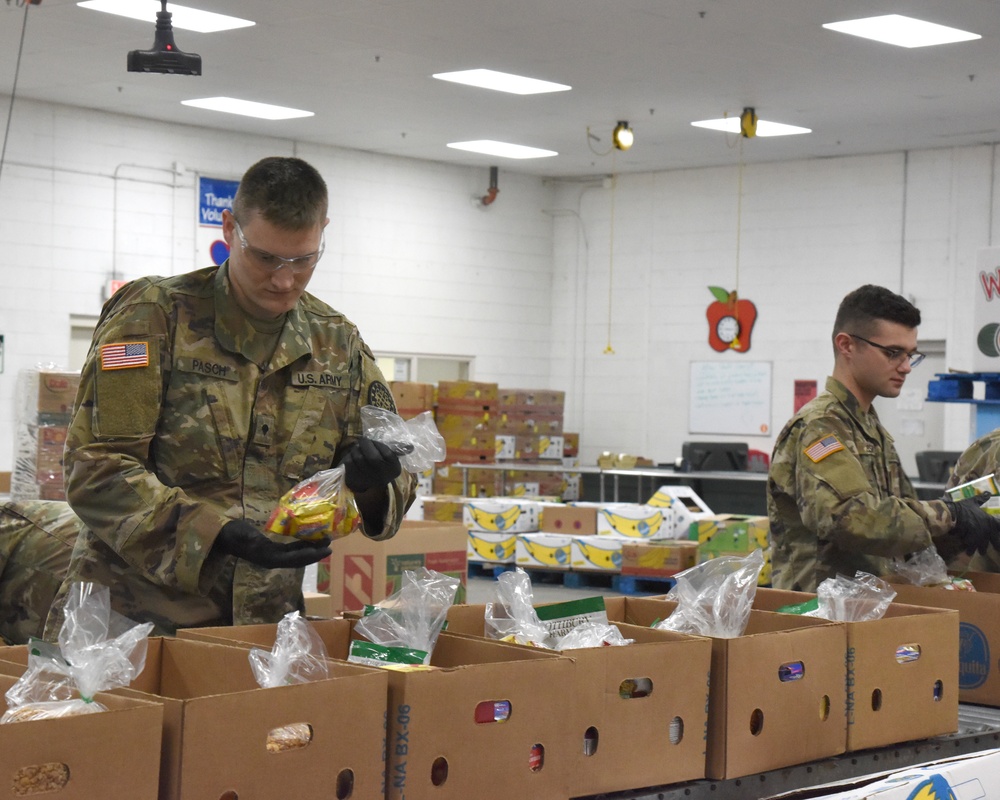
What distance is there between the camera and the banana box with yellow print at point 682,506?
400 inches

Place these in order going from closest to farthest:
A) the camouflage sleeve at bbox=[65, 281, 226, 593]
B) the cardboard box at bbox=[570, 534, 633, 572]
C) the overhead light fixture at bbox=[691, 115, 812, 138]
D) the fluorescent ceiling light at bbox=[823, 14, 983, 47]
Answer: the camouflage sleeve at bbox=[65, 281, 226, 593] < the fluorescent ceiling light at bbox=[823, 14, 983, 47] < the cardboard box at bbox=[570, 534, 633, 572] < the overhead light fixture at bbox=[691, 115, 812, 138]

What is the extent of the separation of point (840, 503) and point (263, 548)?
159 cm

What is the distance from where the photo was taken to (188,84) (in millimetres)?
11219

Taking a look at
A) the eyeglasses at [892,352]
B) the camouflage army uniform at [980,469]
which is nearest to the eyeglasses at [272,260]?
the eyeglasses at [892,352]

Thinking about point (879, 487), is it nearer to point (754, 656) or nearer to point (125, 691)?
point (754, 656)

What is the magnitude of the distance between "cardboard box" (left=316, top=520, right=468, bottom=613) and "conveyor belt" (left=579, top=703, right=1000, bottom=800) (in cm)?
302

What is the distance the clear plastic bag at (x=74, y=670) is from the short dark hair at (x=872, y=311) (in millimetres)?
2288

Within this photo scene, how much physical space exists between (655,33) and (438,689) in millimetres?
8182

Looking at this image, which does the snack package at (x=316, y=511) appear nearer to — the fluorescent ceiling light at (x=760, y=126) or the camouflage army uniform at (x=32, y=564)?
the camouflage army uniform at (x=32, y=564)

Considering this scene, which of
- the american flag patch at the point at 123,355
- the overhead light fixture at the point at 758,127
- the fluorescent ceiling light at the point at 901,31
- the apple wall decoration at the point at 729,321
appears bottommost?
the american flag patch at the point at 123,355

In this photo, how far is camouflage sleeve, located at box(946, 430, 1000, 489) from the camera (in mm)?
3926

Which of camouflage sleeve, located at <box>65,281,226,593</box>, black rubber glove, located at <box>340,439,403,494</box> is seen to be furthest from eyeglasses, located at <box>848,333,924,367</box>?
camouflage sleeve, located at <box>65,281,226,593</box>

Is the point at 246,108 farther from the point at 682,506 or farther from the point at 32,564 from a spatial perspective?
the point at 32,564

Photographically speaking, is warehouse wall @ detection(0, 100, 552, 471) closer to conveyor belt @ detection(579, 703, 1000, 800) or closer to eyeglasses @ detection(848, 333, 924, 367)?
eyeglasses @ detection(848, 333, 924, 367)
